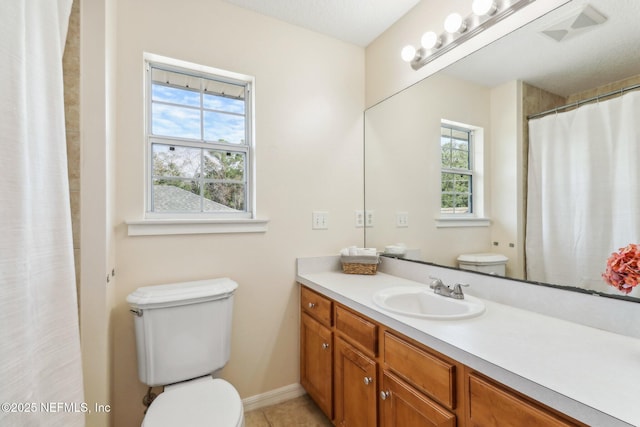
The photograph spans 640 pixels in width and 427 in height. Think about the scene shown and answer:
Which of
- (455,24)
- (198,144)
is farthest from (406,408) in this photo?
(455,24)

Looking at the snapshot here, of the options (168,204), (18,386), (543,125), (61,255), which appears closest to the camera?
(18,386)

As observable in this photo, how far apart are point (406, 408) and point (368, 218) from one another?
1.33 m

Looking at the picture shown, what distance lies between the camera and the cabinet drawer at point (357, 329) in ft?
4.17

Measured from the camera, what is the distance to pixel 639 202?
3.10 feet

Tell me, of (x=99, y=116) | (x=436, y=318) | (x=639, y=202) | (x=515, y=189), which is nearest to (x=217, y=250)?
(x=99, y=116)

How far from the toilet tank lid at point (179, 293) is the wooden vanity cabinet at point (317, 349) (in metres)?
0.52

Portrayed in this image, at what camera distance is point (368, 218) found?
2213mm

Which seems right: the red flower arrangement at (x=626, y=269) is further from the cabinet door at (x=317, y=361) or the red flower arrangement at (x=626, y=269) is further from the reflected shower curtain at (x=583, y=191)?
the cabinet door at (x=317, y=361)

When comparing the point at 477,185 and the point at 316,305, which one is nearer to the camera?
the point at 477,185

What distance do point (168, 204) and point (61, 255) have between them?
3.13 feet

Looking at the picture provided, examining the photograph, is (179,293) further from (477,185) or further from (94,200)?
(477,185)

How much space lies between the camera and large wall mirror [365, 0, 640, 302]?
1.02 meters

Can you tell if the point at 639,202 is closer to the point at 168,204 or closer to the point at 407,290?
the point at 407,290

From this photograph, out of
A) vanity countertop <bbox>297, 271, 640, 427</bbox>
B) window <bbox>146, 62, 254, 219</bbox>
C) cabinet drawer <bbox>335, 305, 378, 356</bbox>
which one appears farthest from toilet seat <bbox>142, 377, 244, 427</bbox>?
window <bbox>146, 62, 254, 219</bbox>
